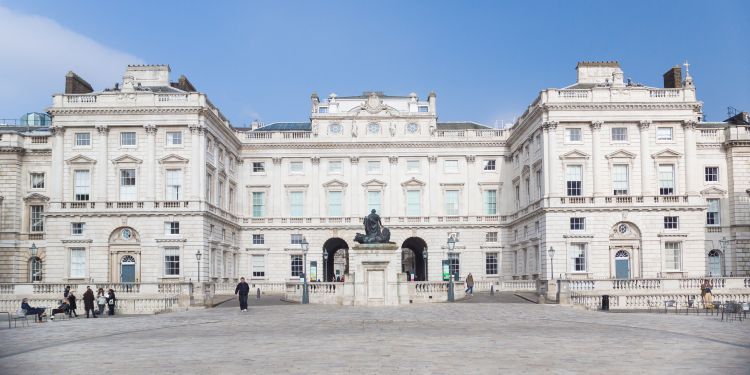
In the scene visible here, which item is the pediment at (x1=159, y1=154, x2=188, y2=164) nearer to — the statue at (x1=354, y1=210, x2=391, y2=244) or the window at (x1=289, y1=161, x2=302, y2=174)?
the window at (x1=289, y1=161, x2=302, y2=174)

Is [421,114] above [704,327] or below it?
above

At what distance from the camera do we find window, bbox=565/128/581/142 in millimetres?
54281

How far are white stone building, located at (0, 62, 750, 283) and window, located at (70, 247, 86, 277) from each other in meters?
0.15

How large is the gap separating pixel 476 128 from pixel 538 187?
15.3 m

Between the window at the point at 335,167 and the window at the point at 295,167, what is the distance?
2.57 metres

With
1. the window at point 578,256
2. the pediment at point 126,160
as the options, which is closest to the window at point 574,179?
the window at point 578,256

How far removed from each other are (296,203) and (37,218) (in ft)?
66.7

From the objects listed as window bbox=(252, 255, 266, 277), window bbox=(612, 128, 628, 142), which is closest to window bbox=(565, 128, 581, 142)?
window bbox=(612, 128, 628, 142)

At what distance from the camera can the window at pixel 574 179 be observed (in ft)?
177

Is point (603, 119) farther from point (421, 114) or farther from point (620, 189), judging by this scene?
point (421, 114)

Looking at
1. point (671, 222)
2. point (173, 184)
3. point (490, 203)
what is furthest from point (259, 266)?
point (671, 222)

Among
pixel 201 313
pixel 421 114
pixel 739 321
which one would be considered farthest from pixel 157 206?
pixel 739 321

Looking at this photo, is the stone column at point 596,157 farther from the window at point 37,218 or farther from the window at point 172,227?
the window at point 37,218

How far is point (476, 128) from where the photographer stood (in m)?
70.8
